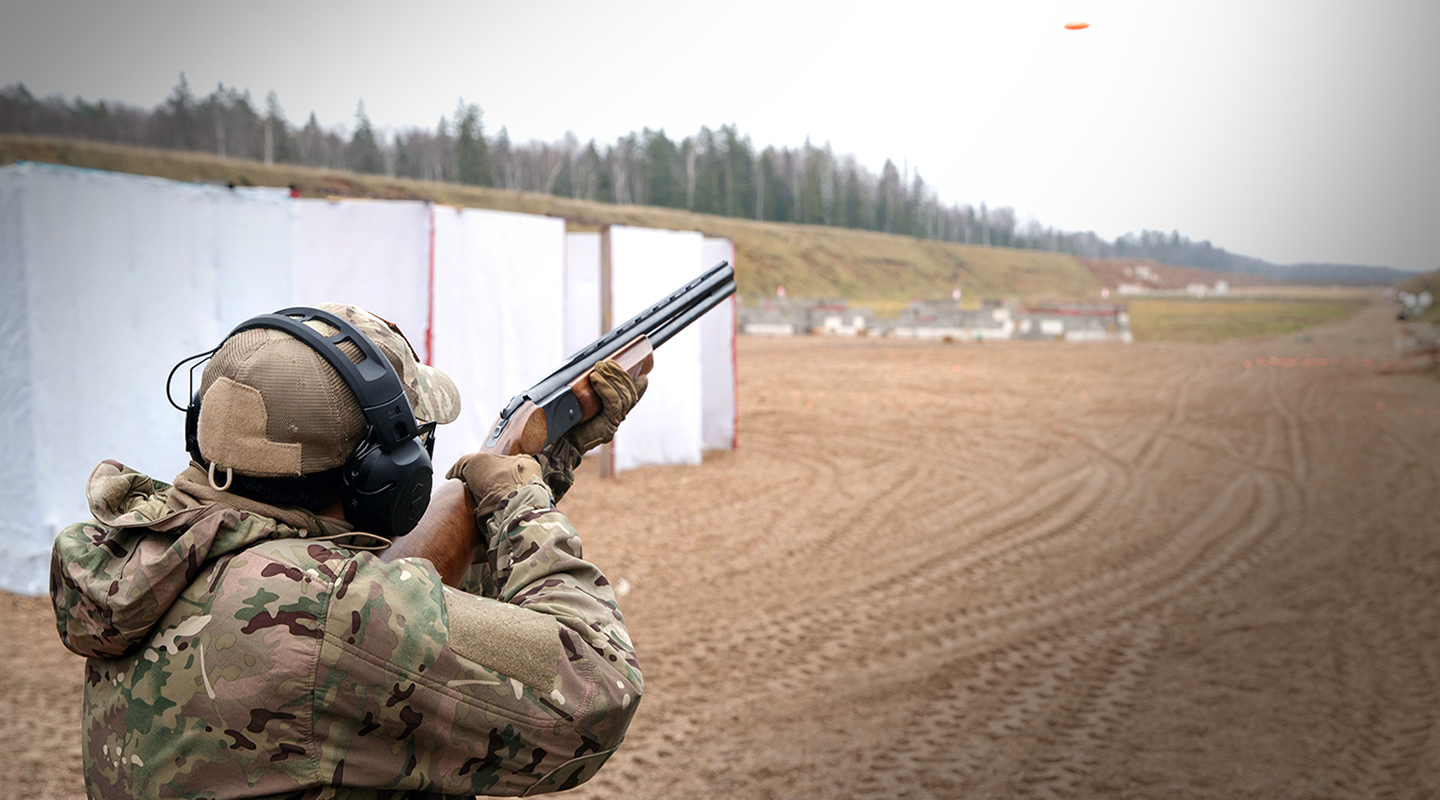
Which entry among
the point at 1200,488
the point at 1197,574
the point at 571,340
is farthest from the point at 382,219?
the point at 1200,488

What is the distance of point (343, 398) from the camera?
1357 millimetres

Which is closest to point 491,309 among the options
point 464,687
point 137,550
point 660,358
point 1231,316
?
point 660,358

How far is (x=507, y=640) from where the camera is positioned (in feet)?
4.14

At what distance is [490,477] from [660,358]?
317 inches

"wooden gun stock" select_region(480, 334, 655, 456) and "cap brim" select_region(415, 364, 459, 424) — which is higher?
"cap brim" select_region(415, 364, 459, 424)

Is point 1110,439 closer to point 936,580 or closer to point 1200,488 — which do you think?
point 1200,488

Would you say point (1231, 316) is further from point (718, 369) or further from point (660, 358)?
point (660, 358)

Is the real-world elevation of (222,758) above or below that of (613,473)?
above

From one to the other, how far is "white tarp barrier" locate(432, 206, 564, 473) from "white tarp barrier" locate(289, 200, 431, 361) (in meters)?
0.18

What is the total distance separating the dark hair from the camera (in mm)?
1336

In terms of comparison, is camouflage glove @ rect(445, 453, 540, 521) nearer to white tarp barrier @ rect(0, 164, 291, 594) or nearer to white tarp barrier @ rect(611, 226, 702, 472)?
white tarp barrier @ rect(0, 164, 291, 594)

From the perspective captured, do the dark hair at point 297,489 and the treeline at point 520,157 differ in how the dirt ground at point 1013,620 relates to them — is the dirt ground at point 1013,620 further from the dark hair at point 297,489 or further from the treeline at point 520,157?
the treeline at point 520,157

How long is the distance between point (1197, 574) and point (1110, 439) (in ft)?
20.4

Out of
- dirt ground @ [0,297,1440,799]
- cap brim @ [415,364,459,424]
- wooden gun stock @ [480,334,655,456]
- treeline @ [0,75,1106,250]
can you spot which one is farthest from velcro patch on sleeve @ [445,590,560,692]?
treeline @ [0,75,1106,250]
